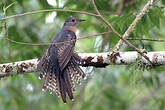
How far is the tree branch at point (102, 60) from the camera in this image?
3807 mm

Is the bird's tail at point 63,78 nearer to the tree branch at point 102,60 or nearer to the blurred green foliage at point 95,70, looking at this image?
the blurred green foliage at point 95,70

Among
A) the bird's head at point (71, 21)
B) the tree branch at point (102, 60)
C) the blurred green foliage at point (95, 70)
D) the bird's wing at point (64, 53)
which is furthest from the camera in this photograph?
the bird's head at point (71, 21)

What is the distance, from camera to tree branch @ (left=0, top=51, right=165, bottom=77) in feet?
12.5

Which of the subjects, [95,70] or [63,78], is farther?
[95,70]

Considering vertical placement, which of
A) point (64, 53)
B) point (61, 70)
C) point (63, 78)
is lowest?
point (63, 78)

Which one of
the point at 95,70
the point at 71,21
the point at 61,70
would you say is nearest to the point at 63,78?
the point at 61,70

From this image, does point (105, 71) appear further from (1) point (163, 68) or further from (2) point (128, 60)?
(2) point (128, 60)

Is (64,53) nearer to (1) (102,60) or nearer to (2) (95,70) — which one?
(2) (95,70)

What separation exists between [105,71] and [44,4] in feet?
7.60

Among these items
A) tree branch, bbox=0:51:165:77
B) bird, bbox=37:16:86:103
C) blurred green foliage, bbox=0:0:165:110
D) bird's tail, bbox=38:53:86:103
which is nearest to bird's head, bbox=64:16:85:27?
blurred green foliage, bbox=0:0:165:110

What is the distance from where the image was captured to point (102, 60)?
13.2 feet

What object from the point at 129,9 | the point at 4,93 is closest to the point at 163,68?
the point at 129,9

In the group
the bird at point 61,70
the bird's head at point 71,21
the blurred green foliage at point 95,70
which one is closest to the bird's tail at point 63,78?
the bird at point 61,70

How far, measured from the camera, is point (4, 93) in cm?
658
